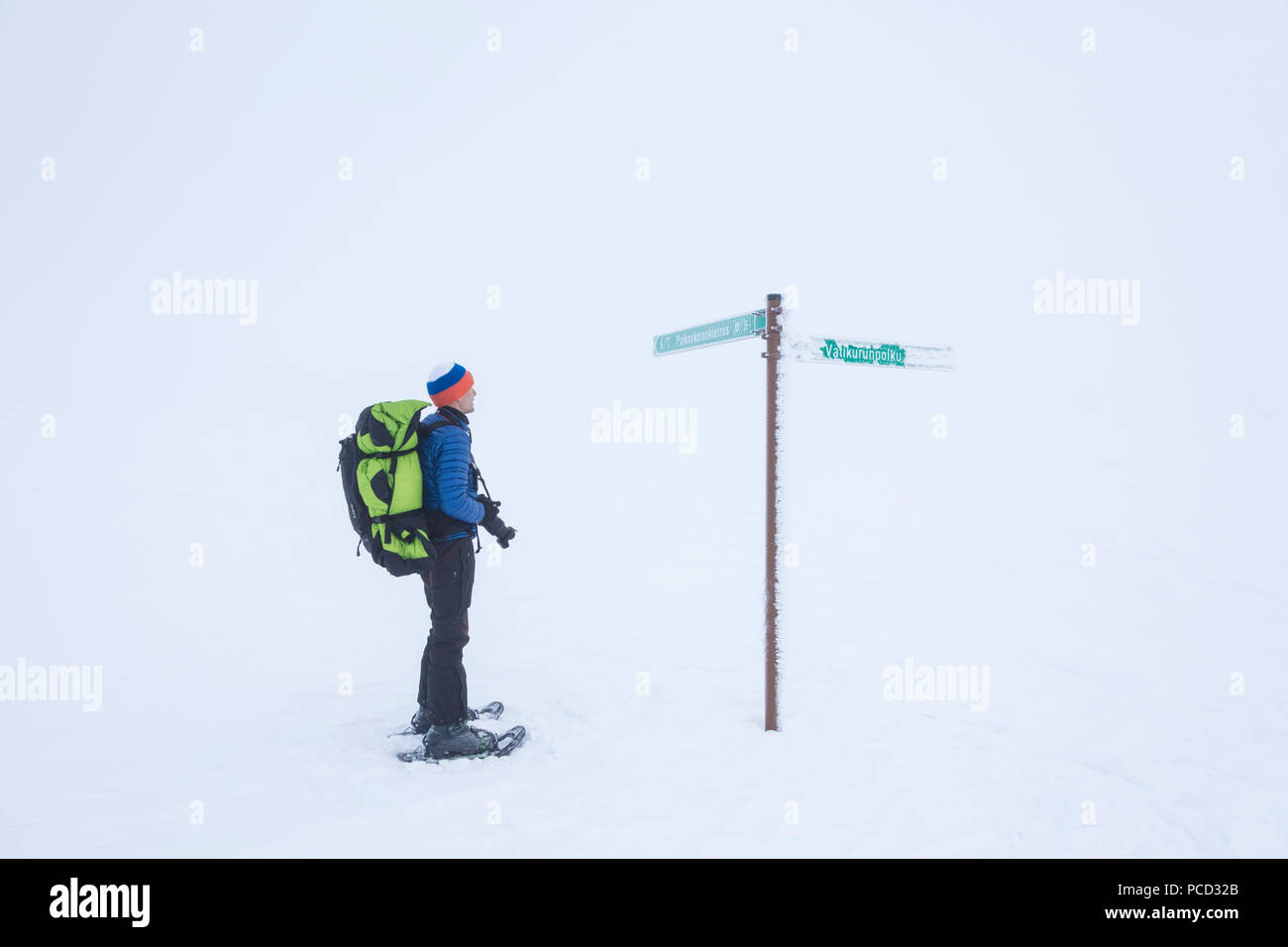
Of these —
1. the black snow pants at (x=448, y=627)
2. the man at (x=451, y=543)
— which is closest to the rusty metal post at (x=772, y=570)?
the man at (x=451, y=543)

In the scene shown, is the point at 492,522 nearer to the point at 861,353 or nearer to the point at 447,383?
the point at 447,383

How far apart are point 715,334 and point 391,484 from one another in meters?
2.24

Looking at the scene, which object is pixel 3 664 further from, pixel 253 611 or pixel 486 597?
pixel 486 597

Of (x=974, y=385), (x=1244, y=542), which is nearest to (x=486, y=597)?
(x=1244, y=542)

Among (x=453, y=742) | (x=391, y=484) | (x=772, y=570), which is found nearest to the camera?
(x=391, y=484)

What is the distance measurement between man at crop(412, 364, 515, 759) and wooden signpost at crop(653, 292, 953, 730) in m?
1.65

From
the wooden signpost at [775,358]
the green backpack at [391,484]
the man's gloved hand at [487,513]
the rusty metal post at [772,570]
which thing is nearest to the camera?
the green backpack at [391,484]

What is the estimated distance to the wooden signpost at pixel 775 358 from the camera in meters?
4.61

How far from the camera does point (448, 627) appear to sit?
430cm

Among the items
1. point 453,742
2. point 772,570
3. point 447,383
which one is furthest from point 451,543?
point 772,570

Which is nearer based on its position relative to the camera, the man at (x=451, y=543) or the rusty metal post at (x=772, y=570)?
the man at (x=451, y=543)

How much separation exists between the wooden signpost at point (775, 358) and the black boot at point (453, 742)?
177 centimetres

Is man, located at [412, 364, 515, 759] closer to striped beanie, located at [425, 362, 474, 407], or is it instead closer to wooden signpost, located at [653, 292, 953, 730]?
striped beanie, located at [425, 362, 474, 407]

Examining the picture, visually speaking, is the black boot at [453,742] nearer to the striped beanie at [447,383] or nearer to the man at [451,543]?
the man at [451,543]
